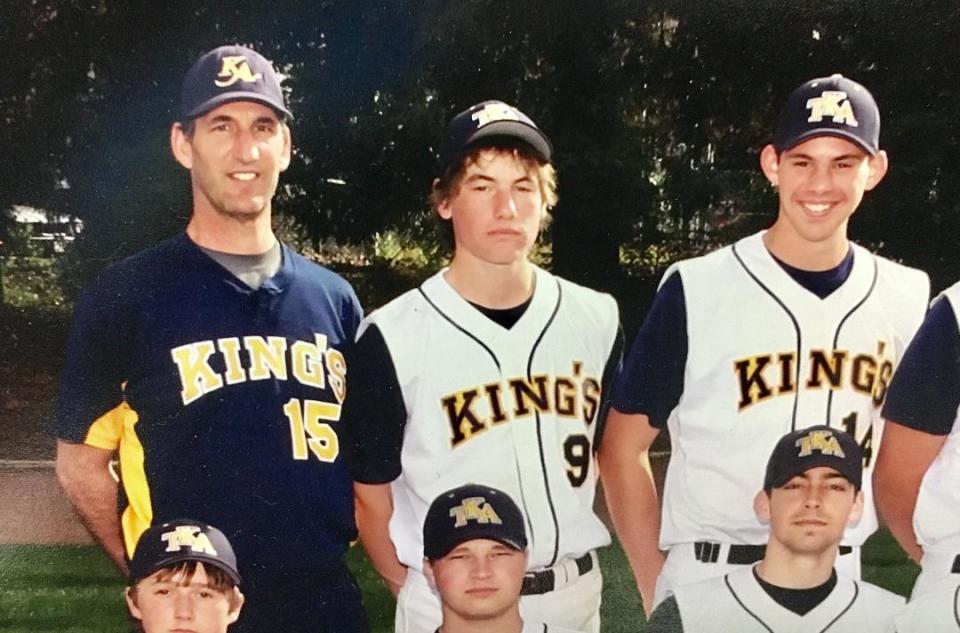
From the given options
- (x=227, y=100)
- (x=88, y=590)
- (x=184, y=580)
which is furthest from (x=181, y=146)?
(x=88, y=590)

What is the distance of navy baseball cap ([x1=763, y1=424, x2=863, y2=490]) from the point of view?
8.20 ft

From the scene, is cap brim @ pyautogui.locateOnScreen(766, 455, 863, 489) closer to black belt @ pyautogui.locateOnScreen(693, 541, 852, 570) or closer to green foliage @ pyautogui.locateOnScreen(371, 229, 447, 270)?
black belt @ pyautogui.locateOnScreen(693, 541, 852, 570)

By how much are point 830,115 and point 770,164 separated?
0.18 m

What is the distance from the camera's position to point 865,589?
2625mm

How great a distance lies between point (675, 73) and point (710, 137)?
0.61 ft

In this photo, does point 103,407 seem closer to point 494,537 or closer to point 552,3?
point 494,537

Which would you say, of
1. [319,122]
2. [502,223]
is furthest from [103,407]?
[502,223]

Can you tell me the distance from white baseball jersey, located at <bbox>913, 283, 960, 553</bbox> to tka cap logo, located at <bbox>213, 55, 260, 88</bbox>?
68.6 inches

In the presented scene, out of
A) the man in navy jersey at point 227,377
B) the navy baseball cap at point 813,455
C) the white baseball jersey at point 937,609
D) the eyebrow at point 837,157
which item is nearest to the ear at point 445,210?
the man in navy jersey at point 227,377

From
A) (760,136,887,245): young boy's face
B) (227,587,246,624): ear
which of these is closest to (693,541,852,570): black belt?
(760,136,887,245): young boy's face

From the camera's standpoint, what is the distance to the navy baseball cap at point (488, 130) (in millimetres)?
2426

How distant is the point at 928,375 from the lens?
2555 mm

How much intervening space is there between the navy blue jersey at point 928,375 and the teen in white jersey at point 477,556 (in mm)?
973

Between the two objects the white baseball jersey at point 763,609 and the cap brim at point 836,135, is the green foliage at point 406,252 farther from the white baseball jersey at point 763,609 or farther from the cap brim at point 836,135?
the white baseball jersey at point 763,609
